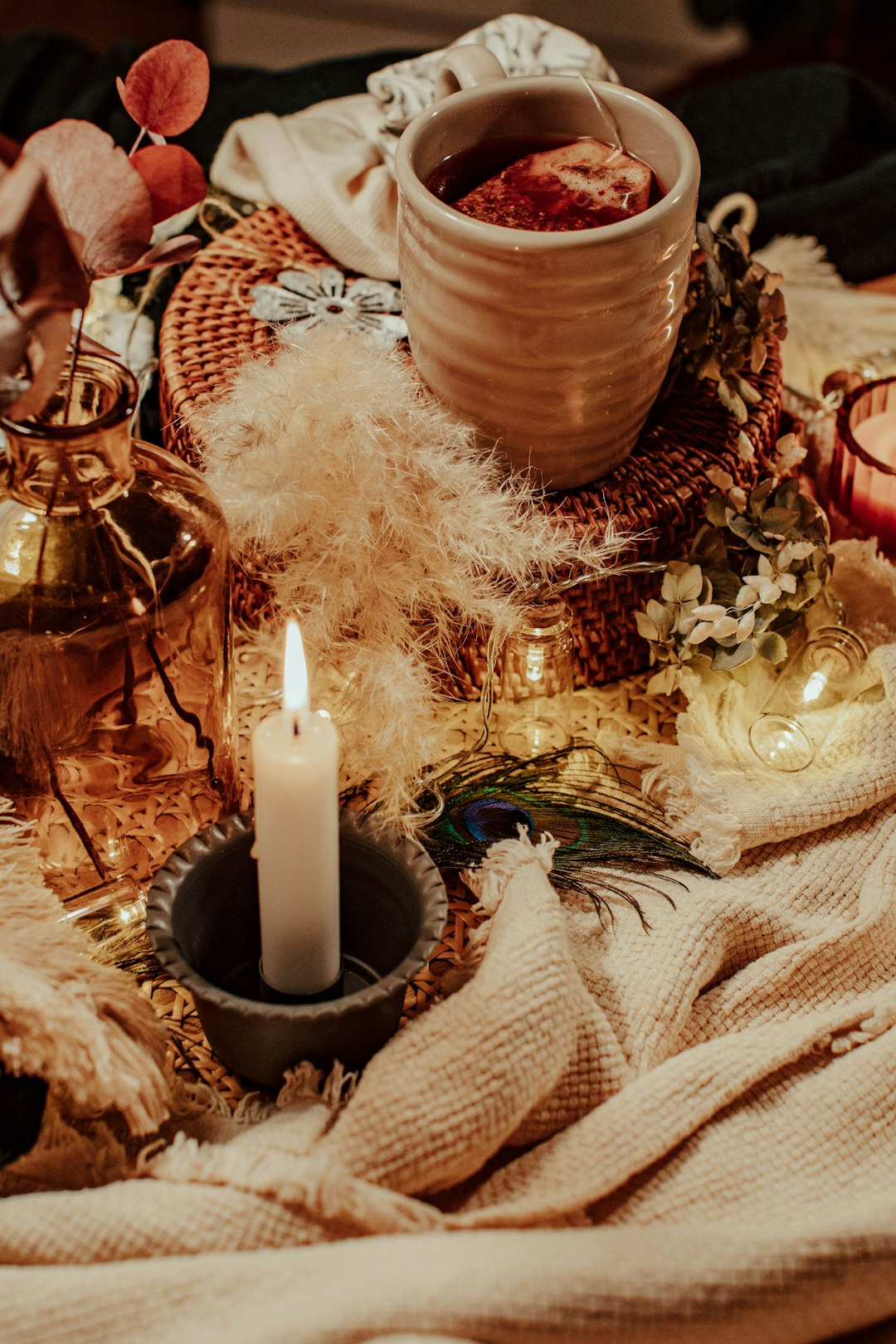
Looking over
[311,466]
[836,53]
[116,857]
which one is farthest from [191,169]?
[836,53]

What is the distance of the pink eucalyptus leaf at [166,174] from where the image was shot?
48cm

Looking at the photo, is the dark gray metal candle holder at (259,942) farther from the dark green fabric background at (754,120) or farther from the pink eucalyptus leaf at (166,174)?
the dark green fabric background at (754,120)

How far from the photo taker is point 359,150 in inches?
31.9

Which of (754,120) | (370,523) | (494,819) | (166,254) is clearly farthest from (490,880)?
(754,120)

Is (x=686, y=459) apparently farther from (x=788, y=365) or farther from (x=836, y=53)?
(x=836, y=53)

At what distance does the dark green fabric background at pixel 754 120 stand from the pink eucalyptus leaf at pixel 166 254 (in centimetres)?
51

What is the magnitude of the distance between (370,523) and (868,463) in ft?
0.97

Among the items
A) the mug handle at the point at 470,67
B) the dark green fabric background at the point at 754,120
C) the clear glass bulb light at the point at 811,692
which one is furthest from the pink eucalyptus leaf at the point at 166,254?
the dark green fabric background at the point at 754,120

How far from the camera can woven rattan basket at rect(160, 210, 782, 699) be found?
65 centimetres

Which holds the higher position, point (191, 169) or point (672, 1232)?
point (191, 169)

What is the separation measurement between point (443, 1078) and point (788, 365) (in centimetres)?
57

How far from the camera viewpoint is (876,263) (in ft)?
3.15

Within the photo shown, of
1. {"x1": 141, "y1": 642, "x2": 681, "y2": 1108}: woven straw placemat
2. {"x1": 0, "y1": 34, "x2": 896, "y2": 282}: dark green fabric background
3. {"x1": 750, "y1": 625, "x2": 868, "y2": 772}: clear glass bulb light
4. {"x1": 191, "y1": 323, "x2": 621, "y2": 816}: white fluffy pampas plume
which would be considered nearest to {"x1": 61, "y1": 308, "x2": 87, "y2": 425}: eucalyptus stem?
{"x1": 191, "y1": 323, "x2": 621, "y2": 816}: white fluffy pampas plume

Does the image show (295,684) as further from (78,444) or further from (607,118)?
(607,118)
